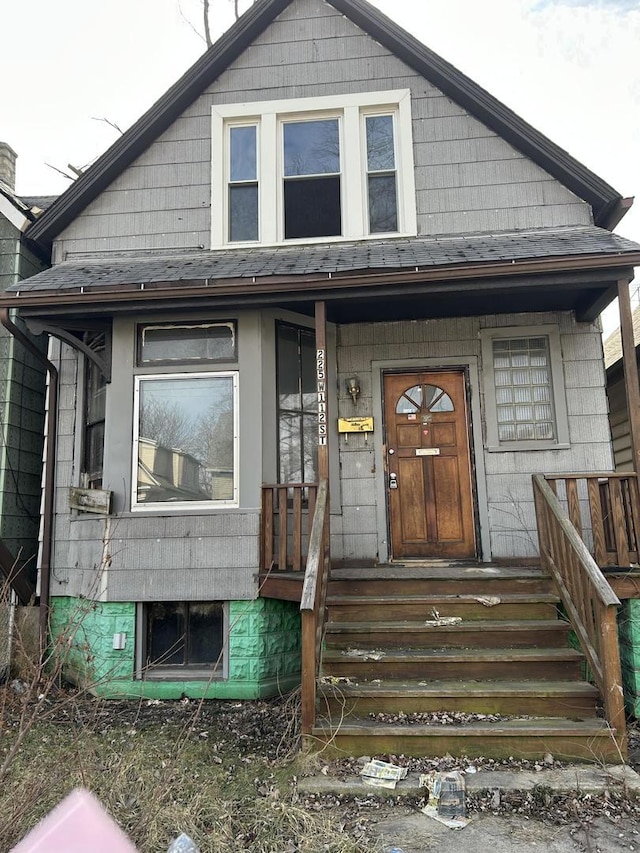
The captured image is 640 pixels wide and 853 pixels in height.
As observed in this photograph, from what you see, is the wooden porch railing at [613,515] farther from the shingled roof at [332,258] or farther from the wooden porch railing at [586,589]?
the shingled roof at [332,258]

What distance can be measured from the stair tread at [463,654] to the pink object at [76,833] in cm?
284

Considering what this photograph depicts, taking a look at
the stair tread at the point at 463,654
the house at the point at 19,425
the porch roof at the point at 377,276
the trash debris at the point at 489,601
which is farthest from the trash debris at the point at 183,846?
the house at the point at 19,425

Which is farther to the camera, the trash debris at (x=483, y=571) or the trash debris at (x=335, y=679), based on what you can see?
the trash debris at (x=483, y=571)

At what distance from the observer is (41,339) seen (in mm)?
6906

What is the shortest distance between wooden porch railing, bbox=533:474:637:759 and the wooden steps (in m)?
0.15

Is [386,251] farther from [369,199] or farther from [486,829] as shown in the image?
[486,829]

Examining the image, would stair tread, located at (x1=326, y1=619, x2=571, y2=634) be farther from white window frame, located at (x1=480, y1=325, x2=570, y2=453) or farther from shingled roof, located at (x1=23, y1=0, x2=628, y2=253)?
shingled roof, located at (x1=23, y1=0, x2=628, y2=253)

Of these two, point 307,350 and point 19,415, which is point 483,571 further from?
point 19,415

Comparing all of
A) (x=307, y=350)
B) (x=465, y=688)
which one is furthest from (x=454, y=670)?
(x=307, y=350)

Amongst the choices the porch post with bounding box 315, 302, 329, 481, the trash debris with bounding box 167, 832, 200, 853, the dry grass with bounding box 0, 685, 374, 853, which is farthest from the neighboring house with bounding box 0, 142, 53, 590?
the trash debris with bounding box 167, 832, 200, 853

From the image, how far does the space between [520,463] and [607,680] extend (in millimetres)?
2631

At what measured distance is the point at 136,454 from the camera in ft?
19.2

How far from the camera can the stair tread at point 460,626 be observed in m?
4.54

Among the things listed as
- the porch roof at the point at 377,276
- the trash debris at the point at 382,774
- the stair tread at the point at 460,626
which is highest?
the porch roof at the point at 377,276
